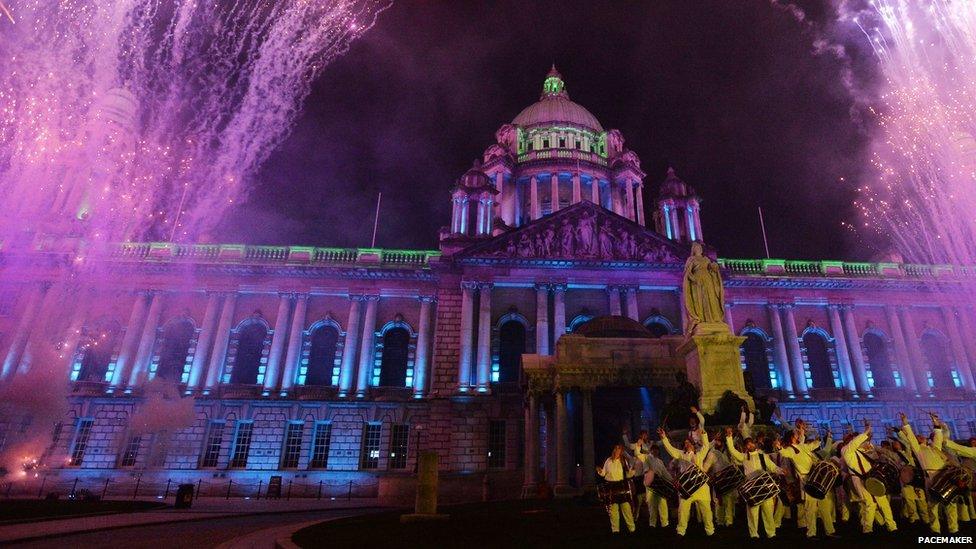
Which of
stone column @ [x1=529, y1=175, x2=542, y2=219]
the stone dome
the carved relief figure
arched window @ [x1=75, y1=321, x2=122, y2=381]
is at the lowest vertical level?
the carved relief figure

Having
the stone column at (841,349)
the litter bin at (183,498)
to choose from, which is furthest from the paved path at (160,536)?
the stone column at (841,349)

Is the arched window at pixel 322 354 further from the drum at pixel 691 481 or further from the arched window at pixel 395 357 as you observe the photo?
the drum at pixel 691 481

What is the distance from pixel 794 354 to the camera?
109ft

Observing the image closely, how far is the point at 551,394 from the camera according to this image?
68.4ft

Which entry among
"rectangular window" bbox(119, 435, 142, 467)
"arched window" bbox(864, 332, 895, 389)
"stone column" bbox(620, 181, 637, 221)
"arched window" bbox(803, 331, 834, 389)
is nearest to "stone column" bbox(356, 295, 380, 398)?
"rectangular window" bbox(119, 435, 142, 467)

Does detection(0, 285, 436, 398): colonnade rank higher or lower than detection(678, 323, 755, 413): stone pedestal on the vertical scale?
higher

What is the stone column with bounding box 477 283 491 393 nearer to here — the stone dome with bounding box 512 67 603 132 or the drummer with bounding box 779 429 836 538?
the drummer with bounding box 779 429 836 538

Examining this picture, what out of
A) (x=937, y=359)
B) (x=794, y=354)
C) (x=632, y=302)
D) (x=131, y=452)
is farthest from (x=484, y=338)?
(x=937, y=359)

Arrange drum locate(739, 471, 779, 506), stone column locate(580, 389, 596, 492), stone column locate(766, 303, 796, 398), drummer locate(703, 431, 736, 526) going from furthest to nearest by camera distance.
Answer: stone column locate(766, 303, 796, 398), stone column locate(580, 389, 596, 492), drummer locate(703, 431, 736, 526), drum locate(739, 471, 779, 506)

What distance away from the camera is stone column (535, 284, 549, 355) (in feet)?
99.7

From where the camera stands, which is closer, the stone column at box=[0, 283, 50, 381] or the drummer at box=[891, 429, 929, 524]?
the drummer at box=[891, 429, 929, 524]

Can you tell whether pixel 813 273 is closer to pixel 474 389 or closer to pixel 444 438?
pixel 474 389

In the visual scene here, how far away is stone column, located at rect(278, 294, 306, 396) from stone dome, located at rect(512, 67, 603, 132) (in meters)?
27.6

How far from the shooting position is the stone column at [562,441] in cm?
1933
